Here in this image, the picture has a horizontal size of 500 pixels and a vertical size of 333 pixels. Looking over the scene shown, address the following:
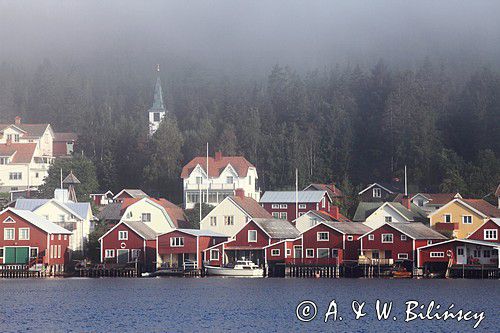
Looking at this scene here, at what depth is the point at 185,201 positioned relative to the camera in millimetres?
135000

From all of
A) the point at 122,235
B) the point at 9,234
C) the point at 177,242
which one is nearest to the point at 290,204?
the point at 177,242

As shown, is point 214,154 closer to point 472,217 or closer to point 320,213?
point 320,213

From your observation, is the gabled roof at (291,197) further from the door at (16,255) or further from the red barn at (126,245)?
the door at (16,255)

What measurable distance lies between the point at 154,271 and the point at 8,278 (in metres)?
12.5

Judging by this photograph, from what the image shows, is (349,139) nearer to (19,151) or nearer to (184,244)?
(19,151)

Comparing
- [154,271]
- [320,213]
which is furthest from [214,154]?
[154,271]

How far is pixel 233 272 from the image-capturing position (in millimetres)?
→ 101500

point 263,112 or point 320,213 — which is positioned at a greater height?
point 263,112

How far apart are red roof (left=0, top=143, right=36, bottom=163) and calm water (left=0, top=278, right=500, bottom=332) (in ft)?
177

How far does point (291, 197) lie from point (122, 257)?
96.1 feet

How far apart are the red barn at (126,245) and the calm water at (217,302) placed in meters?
7.14

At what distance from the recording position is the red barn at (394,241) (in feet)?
328

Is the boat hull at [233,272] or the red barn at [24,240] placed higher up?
the red barn at [24,240]

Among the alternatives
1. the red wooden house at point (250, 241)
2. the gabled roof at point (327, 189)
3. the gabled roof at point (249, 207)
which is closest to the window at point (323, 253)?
the red wooden house at point (250, 241)
